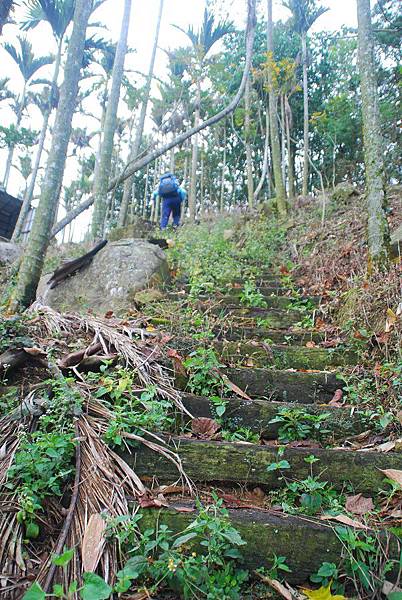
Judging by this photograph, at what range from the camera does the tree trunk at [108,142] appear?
6547mm

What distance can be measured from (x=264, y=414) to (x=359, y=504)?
2.40 feet

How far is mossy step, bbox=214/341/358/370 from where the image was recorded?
10.1ft

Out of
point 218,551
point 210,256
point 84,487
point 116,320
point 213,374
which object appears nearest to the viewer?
point 218,551

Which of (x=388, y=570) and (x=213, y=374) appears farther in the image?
(x=213, y=374)

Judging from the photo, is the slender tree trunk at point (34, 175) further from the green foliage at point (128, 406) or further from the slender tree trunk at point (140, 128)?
the green foliage at point (128, 406)

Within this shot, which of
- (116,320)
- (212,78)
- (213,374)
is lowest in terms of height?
(213,374)

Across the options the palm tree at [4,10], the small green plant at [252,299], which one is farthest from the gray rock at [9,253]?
the small green plant at [252,299]

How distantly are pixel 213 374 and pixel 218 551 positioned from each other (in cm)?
126

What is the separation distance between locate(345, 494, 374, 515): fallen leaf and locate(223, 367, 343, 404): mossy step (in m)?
0.90

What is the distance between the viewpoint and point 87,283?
15.1 feet

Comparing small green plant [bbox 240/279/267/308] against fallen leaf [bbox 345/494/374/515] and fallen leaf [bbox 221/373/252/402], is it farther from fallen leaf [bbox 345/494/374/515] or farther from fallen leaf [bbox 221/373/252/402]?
fallen leaf [bbox 345/494/374/515]

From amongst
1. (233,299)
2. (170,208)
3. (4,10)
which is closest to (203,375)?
(233,299)

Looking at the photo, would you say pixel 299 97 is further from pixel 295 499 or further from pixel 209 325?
pixel 295 499

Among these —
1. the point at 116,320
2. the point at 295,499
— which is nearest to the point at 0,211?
the point at 116,320
